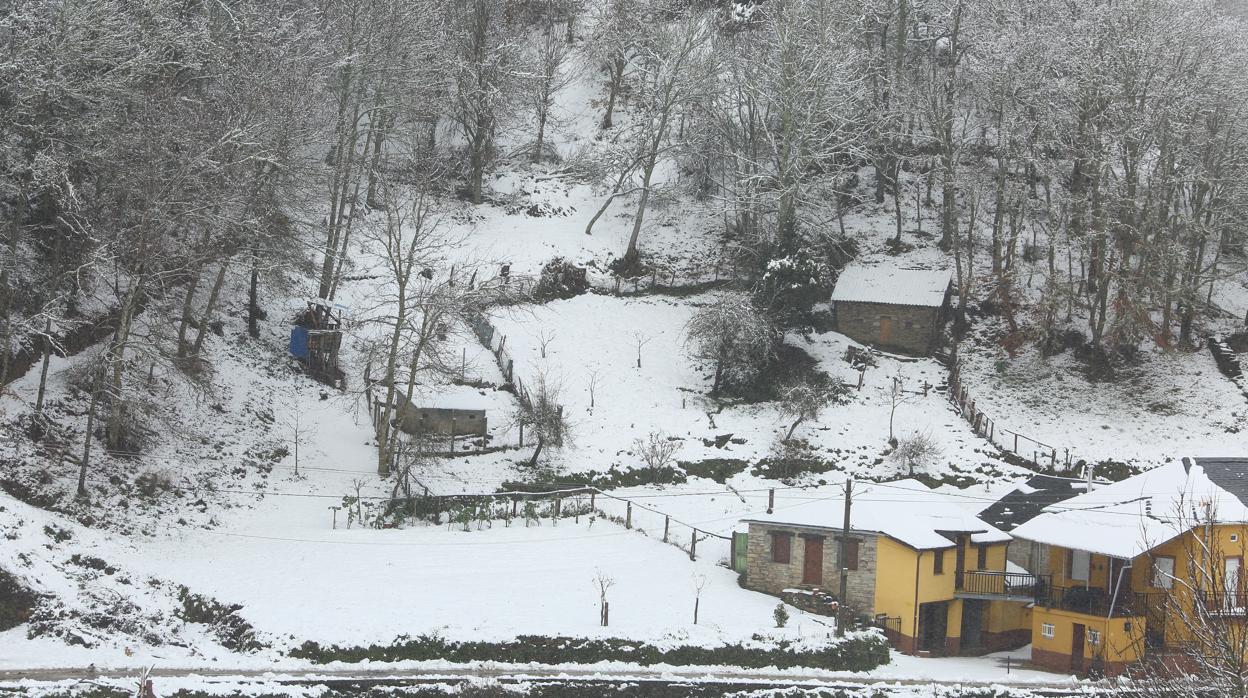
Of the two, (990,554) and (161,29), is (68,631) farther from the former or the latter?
(990,554)

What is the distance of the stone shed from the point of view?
47.4 m

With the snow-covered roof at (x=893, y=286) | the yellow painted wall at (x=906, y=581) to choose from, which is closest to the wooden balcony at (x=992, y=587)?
the yellow painted wall at (x=906, y=581)

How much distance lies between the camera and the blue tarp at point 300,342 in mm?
41906

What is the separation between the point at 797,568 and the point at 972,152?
108 ft

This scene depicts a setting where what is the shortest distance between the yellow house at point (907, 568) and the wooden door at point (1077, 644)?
2.13 meters

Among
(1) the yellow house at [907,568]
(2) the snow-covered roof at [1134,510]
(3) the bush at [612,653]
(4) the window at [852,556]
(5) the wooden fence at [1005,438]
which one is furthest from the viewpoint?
(5) the wooden fence at [1005,438]

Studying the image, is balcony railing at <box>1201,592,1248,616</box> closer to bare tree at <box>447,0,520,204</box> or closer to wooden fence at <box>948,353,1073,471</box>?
wooden fence at <box>948,353,1073,471</box>

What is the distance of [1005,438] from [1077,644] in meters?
12.2

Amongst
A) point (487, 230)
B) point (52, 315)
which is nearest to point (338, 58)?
point (487, 230)

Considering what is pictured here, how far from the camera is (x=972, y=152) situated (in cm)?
5847

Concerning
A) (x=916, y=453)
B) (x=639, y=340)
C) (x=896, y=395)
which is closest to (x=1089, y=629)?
(x=916, y=453)

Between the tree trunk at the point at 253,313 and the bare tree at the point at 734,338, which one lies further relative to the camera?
the bare tree at the point at 734,338

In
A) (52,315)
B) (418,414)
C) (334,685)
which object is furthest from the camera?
(418,414)

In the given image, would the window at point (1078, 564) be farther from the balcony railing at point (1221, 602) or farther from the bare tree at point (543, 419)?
the balcony railing at point (1221, 602)
